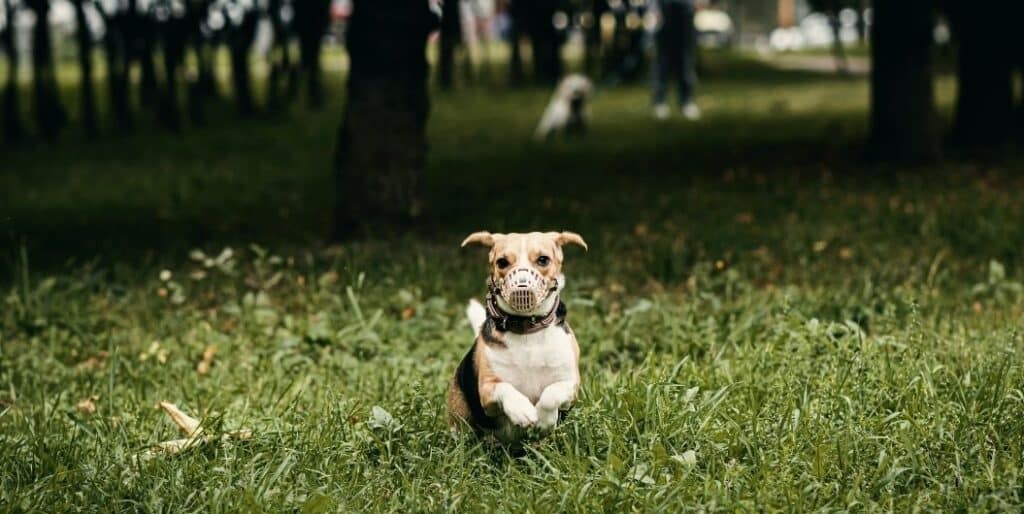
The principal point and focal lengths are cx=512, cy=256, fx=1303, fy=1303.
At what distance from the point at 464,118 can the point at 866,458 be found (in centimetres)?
1669

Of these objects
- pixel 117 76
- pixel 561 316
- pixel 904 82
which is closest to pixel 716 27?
pixel 117 76

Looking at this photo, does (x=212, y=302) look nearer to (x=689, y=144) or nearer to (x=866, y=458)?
(x=866, y=458)

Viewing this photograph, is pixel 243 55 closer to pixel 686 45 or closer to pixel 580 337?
pixel 686 45

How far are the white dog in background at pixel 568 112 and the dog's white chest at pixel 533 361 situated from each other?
1257 centimetres

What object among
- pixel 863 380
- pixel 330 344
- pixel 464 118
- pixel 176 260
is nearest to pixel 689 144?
pixel 464 118

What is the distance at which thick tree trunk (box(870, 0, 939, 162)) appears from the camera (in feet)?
38.1

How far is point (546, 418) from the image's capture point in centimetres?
387

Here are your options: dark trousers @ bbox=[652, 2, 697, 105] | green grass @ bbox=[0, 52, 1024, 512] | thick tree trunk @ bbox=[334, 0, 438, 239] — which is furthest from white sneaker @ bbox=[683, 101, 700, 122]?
thick tree trunk @ bbox=[334, 0, 438, 239]

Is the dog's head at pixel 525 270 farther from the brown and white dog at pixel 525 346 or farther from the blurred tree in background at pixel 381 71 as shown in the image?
the blurred tree in background at pixel 381 71

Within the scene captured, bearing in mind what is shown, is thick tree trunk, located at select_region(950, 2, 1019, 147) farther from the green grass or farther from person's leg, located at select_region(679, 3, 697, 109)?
person's leg, located at select_region(679, 3, 697, 109)

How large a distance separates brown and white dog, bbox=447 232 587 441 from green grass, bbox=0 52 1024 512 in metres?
0.23

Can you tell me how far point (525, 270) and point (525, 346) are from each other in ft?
0.82

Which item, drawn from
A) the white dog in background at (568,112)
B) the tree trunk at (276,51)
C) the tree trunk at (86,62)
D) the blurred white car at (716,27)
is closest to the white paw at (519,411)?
the white dog in background at (568,112)

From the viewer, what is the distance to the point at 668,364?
513cm
